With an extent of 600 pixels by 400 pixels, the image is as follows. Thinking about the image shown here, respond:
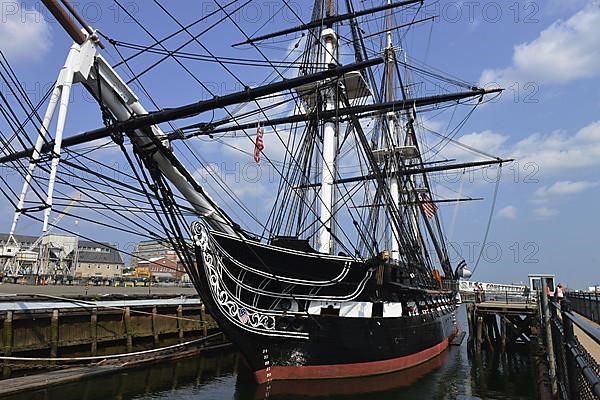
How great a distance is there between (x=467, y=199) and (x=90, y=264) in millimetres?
66098

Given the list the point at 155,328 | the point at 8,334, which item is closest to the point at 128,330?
the point at 155,328

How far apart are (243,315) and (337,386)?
10.3ft

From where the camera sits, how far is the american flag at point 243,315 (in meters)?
11.5

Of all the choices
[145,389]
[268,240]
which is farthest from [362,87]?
[145,389]

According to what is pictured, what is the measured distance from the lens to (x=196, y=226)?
35.0 ft

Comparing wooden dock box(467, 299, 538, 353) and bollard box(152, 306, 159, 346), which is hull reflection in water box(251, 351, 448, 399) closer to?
bollard box(152, 306, 159, 346)

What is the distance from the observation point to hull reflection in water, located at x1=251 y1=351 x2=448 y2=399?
37.7ft

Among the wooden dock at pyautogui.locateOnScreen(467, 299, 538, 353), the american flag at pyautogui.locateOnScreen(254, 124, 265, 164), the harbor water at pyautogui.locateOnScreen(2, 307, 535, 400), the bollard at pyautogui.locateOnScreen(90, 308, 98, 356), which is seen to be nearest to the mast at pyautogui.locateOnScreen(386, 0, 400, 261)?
the wooden dock at pyautogui.locateOnScreen(467, 299, 538, 353)

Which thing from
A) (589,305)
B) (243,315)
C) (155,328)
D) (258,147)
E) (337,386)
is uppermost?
(258,147)

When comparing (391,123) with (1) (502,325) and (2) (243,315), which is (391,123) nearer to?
(1) (502,325)

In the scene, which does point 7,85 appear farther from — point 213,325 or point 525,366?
point 525,366

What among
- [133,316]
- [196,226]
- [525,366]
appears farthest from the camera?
[525,366]

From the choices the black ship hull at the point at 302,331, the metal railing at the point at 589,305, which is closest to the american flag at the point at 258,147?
the black ship hull at the point at 302,331

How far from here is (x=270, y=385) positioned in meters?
11.8
